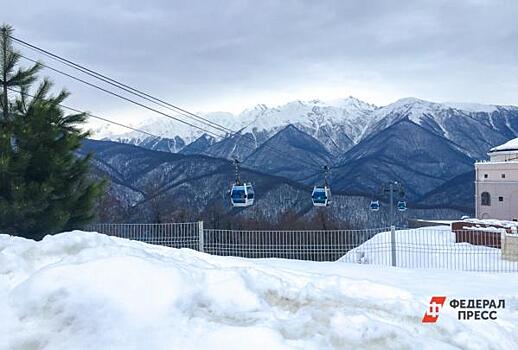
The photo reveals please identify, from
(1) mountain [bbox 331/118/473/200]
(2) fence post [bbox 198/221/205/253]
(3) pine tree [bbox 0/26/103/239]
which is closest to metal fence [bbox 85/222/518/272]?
(2) fence post [bbox 198/221/205/253]

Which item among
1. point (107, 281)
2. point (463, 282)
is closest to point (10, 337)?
point (107, 281)

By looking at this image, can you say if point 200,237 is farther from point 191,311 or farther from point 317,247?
point 191,311

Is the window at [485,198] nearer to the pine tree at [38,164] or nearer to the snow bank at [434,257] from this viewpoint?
the snow bank at [434,257]

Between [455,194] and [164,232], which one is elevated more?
[164,232]

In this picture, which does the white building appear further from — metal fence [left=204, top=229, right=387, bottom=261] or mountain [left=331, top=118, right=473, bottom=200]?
mountain [left=331, top=118, right=473, bottom=200]

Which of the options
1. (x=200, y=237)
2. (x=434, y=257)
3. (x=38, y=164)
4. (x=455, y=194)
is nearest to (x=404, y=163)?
(x=455, y=194)
